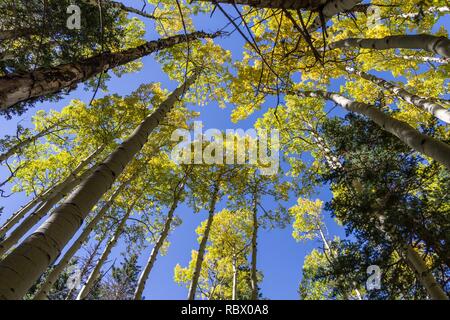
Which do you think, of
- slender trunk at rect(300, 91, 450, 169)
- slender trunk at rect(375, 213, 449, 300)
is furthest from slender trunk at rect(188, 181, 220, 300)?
slender trunk at rect(300, 91, 450, 169)

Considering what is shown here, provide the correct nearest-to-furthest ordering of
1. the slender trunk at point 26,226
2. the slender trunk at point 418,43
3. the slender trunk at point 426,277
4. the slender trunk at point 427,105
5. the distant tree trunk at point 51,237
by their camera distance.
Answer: the distant tree trunk at point 51,237, the slender trunk at point 418,43, the slender trunk at point 426,277, the slender trunk at point 427,105, the slender trunk at point 26,226

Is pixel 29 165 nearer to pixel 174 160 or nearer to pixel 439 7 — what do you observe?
pixel 174 160

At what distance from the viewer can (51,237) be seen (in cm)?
147

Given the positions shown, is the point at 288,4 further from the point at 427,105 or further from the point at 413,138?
the point at 427,105

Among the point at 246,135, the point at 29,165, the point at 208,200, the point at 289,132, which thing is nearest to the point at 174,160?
the point at 208,200

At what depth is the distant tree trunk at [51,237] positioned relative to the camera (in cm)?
124

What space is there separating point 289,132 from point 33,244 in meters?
11.0

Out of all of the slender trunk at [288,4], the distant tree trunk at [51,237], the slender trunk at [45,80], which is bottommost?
the distant tree trunk at [51,237]

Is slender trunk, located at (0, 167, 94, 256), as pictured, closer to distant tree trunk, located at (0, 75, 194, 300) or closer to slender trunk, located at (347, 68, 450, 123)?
distant tree trunk, located at (0, 75, 194, 300)

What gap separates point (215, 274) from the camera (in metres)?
15.4

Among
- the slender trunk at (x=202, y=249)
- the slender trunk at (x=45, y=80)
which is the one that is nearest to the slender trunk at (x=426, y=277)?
the slender trunk at (x=202, y=249)

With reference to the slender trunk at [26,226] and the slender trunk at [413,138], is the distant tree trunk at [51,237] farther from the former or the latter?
the slender trunk at [26,226]

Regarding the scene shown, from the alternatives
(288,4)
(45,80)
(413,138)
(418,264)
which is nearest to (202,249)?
(418,264)

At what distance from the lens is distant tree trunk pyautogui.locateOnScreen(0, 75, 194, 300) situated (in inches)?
48.7
